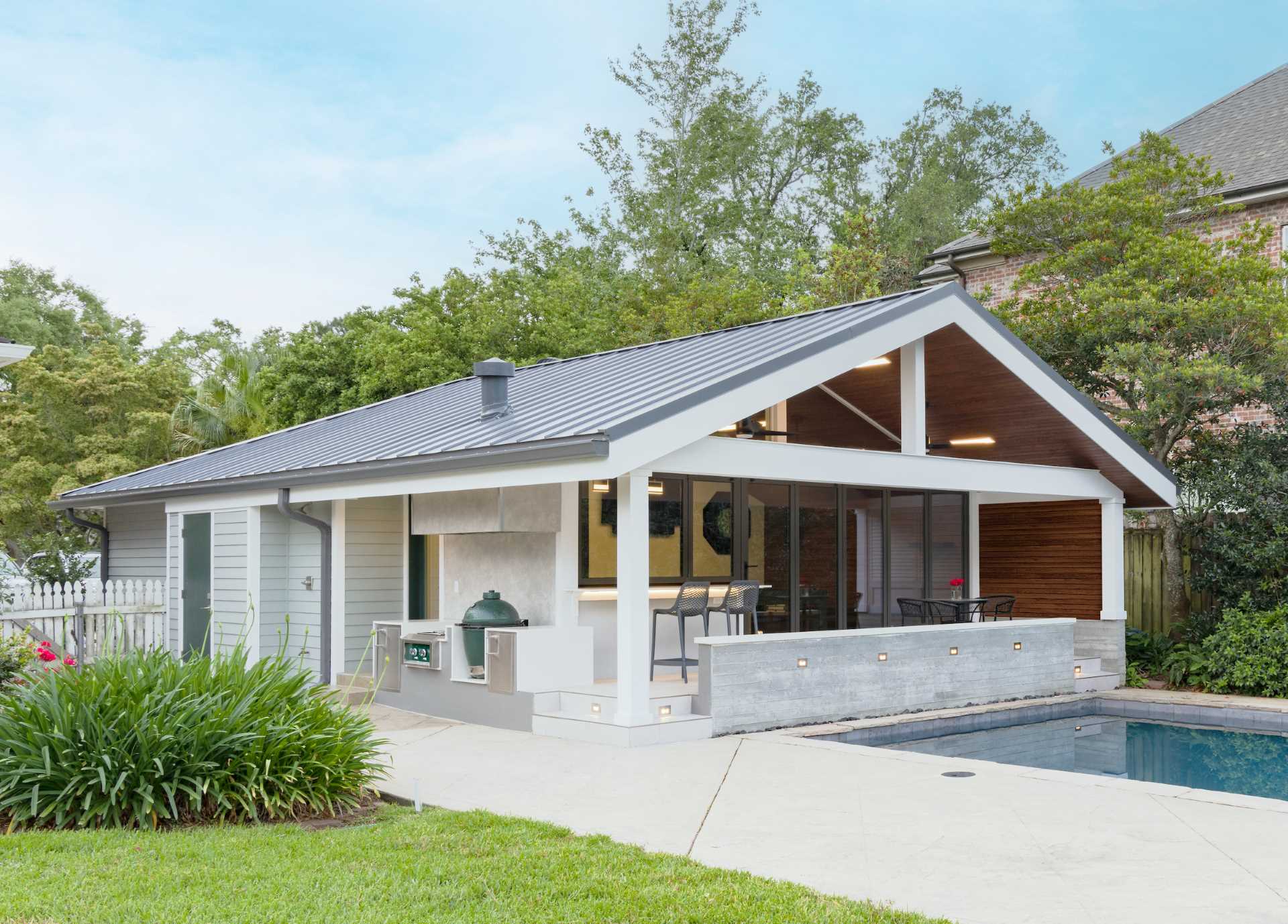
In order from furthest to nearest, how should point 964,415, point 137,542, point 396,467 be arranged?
1. point 137,542
2. point 964,415
3. point 396,467

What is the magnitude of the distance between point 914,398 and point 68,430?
18.7 meters

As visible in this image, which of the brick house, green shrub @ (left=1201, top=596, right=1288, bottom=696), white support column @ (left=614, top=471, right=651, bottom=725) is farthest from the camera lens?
the brick house

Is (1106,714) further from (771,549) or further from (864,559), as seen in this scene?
(771,549)

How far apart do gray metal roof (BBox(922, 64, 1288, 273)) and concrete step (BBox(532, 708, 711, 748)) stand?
42.0 feet

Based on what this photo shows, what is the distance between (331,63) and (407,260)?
46.9ft

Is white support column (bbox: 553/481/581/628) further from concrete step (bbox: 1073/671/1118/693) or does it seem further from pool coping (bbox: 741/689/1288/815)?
concrete step (bbox: 1073/671/1118/693)

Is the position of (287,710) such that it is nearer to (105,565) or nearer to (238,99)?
(105,565)

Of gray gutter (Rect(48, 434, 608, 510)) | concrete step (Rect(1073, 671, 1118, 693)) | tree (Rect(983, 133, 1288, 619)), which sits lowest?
concrete step (Rect(1073, 671, 1118, 693))

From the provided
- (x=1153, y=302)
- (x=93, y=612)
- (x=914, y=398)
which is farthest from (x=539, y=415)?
(x=1153, y=302)

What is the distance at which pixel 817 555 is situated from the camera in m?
12.9

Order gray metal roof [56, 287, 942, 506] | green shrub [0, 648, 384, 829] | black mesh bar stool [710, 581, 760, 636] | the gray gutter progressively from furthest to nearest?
black mesh bar stool [710, 581, 760, 636], gray metal roof [56, 287, 942, 506], the gray gutter, green shrub [0, 648, 384, 829]

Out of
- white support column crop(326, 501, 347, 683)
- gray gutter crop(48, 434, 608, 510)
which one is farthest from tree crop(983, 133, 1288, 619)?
white support column crop(326, 501, 347, 683)

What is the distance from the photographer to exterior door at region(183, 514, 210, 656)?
14.4 meters

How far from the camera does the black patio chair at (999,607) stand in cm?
1407
